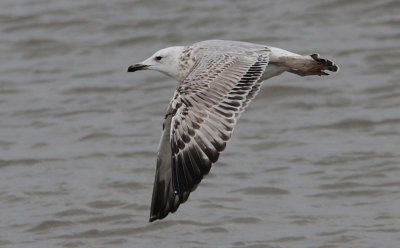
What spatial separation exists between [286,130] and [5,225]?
10.4ft

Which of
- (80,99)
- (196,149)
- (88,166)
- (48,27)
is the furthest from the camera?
(48,27)

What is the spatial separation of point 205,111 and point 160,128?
14.2 feet

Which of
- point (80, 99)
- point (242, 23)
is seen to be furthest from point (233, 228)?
point (242, 23)

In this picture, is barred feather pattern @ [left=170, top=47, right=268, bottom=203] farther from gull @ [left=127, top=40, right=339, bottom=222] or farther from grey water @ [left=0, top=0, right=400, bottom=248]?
grey water @ [left=0, top=0, right=400, bottom=248]

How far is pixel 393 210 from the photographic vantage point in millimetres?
8367

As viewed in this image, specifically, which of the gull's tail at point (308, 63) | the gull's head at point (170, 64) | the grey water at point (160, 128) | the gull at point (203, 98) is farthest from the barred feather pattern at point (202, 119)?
the grey water at point (160, 128)

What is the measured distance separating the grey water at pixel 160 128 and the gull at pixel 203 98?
1.33m

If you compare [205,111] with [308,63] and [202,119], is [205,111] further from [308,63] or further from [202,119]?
[308,63]

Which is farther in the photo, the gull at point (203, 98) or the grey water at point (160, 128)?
the grey water at point (160, 128)

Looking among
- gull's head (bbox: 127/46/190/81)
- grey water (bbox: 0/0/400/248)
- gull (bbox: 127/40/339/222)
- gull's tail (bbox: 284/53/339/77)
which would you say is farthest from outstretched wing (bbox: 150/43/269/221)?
grey water (bbox: 0/0/400/248)

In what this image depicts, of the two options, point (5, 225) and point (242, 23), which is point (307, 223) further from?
point (242, 23)

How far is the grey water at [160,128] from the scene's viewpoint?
8320 mm

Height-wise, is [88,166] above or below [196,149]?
below

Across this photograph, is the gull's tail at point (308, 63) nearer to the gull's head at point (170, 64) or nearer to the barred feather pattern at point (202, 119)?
the barred feather pattern at point (202, 119)
